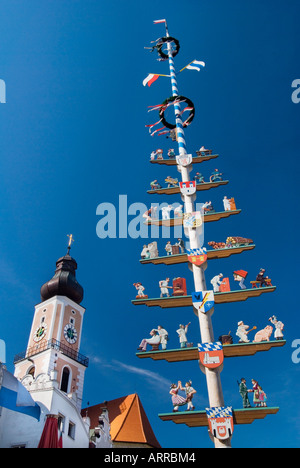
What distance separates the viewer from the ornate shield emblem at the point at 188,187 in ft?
53.4

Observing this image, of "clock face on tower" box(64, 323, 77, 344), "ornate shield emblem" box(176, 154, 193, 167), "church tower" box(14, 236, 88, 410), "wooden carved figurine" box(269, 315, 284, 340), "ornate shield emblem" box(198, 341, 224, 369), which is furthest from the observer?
"clock face on tower" box(64, 323, 77, 344)

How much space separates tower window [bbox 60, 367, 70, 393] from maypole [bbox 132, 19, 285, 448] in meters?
23.8

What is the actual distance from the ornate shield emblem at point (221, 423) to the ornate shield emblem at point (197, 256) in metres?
5.16

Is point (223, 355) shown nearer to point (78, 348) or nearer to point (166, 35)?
point (166, 35)

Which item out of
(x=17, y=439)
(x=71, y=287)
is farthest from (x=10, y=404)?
(x=71, y=287)

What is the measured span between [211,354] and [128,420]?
26588mm

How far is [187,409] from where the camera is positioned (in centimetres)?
1211

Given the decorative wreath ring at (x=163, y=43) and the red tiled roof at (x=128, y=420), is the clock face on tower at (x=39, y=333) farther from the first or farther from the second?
the decorative wreath ring at (x=163, y=43)

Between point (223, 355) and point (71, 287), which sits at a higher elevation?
point (71, 287)

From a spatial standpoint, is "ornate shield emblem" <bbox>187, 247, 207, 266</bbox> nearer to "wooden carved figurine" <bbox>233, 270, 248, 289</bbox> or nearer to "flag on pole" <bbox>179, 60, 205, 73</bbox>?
"wooden carved figurine" <bbox>233, 270, 248, 289</bbox>

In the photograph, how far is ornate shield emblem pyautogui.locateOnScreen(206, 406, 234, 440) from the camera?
11125mm

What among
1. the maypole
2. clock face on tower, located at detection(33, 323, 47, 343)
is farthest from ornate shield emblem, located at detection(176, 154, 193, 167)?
clock face on tower, located at detection(33, 323, 47, 343)

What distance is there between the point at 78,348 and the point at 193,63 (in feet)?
94.1

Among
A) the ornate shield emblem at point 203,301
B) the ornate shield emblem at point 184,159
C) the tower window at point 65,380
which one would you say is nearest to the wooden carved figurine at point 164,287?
the ornate shield emblem at point 203,301
